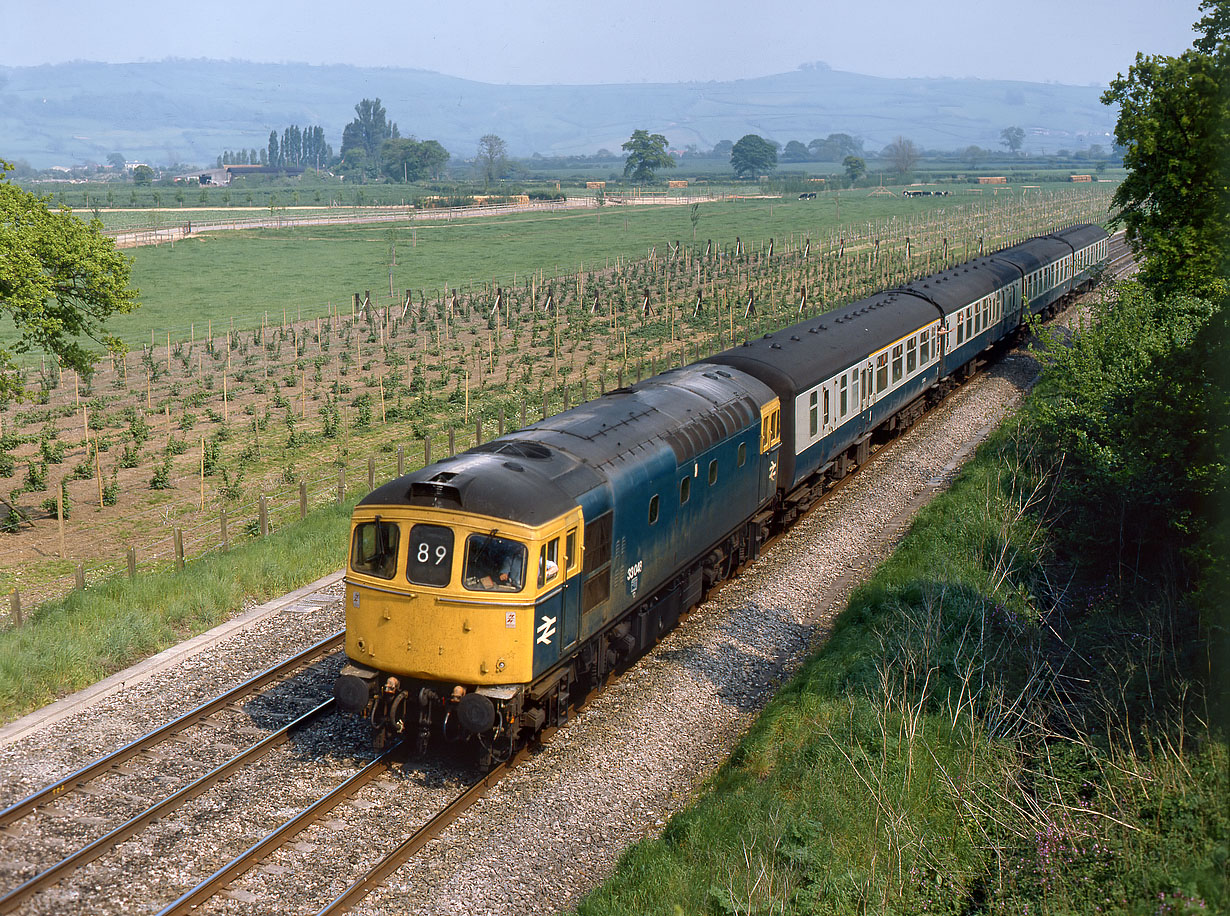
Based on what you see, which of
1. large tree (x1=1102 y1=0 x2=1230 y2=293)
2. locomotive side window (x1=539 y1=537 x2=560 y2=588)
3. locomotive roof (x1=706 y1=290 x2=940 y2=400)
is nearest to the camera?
locomotive side window (x1=539 y1=537 x2=560 y2=588)

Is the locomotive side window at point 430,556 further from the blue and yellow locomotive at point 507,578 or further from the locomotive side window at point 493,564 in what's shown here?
the locomotive side window at point 493,564

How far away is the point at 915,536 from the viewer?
77.2 feet

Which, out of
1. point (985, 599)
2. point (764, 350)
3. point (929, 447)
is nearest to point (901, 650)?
point (985, 599)

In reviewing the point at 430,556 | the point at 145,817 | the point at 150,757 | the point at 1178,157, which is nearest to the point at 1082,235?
the point at 1178,157

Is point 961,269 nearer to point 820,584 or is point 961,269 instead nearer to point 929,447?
point 929,447

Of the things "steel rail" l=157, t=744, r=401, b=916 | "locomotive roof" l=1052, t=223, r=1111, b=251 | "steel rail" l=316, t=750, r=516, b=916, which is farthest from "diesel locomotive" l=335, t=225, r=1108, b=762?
"locomotive roof" l=1052, t=223, r=1111, b=251

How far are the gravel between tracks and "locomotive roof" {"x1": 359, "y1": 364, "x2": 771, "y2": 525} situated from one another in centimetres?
345

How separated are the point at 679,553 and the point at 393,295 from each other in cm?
6680

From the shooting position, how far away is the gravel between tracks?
477 inches

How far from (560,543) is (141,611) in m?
9.14

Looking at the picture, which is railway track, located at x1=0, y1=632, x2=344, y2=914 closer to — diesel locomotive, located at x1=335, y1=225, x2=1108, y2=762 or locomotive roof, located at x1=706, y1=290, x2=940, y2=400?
diesel locomotive, located at x1=335, y1=225, x2=1108, y2=762

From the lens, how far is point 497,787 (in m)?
14.5

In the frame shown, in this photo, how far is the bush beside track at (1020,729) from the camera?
1073 cm

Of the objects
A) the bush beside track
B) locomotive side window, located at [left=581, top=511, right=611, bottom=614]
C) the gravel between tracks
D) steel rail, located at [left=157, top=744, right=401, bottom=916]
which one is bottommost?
the gravel between tracks
